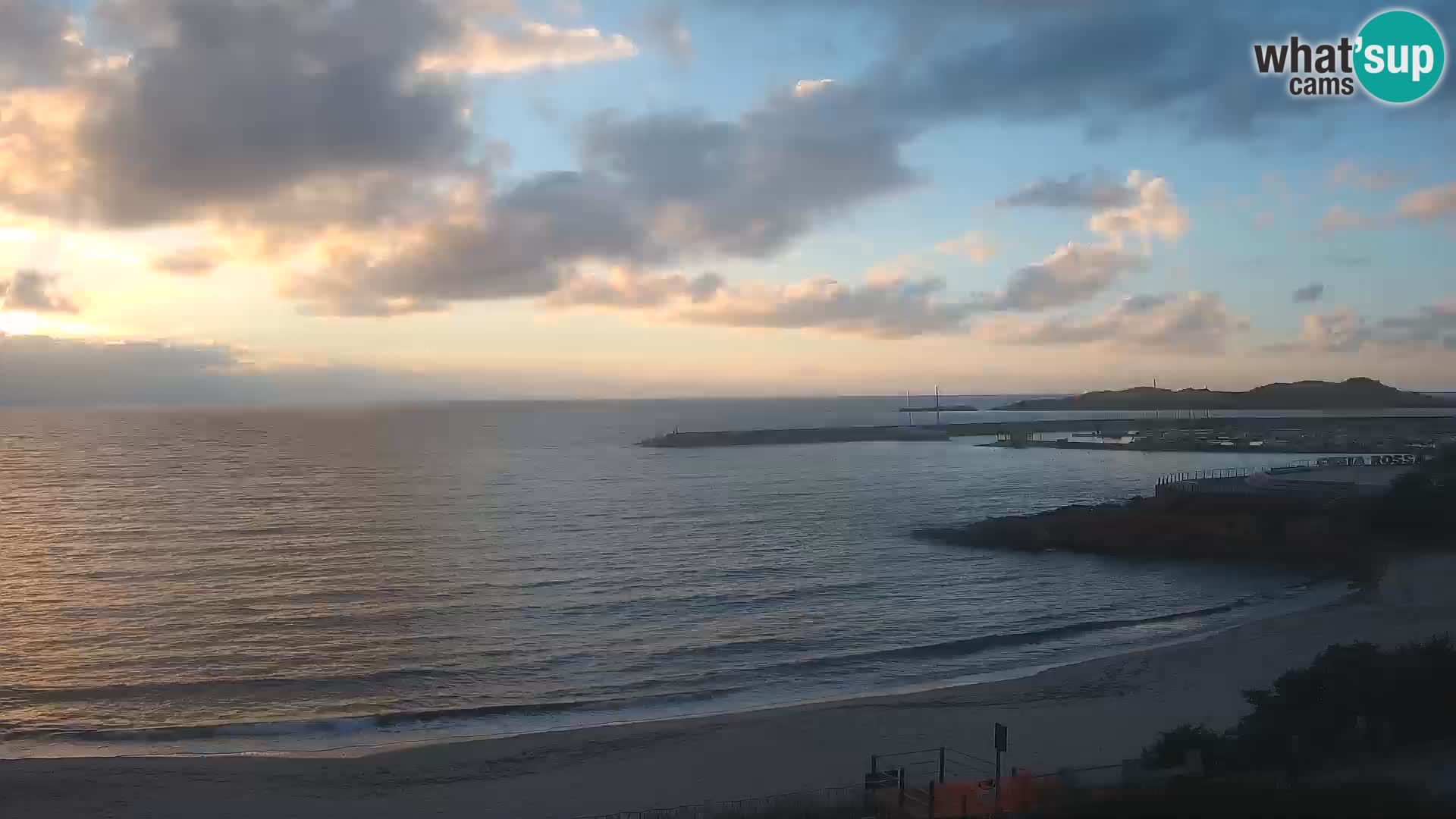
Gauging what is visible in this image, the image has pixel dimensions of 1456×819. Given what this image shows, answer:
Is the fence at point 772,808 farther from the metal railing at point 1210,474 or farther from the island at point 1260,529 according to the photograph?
the metal railing at point 1210,474

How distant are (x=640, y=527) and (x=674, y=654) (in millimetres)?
24170

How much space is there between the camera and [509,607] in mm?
31172

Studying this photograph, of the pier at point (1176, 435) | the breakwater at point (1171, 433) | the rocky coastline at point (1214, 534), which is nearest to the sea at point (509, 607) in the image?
the rocky coastline at point (1214, 534)

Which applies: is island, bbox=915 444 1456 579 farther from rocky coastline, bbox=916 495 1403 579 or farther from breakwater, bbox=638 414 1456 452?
breakwater, bbox=638 414 1456 452

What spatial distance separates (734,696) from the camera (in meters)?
22.2

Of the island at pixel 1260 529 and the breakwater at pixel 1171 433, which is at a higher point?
the breakwater at pixel 1171 433

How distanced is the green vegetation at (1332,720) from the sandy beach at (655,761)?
3.18m

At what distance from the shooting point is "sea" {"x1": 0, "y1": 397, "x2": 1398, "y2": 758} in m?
21.4

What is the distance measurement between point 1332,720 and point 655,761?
443 inches

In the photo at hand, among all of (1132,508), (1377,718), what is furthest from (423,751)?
(1132,508)

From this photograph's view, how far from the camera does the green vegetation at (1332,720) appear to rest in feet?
43.2

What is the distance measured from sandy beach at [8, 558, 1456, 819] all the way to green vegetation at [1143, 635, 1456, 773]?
318cm

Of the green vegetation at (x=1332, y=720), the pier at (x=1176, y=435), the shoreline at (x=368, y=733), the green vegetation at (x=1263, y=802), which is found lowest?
the shoreline at (x=368, y=733)

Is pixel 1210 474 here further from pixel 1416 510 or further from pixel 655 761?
pixel 655 761
